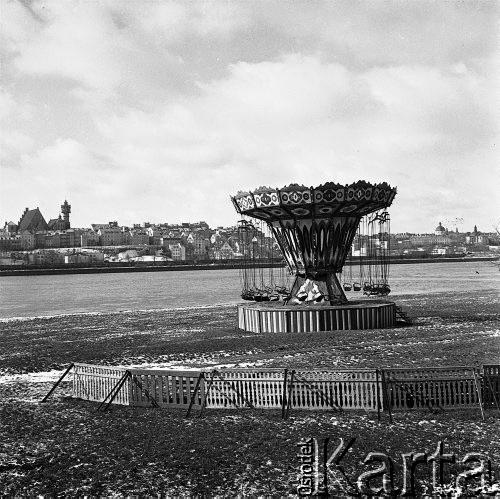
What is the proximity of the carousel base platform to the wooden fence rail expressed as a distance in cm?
1391

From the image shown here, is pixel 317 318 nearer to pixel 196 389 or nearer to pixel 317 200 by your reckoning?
pixel 317 200

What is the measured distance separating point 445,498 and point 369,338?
646 inches

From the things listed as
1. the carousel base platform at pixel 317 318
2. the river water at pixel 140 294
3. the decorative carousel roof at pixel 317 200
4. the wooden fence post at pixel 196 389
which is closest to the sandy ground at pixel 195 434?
the wooden fence post at pixel 196 389

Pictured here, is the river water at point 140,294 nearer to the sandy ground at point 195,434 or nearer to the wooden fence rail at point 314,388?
the sandy ground at point 195,434

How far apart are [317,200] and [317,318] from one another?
17.1 ft

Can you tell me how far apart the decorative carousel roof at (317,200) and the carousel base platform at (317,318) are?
434cm

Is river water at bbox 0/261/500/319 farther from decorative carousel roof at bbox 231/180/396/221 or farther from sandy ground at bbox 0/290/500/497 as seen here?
sandy ground at bbox 0/290/500/497

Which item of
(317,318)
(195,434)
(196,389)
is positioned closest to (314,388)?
(196,389)

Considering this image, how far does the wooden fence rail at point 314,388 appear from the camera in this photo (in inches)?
508

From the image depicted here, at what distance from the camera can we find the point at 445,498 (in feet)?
27.4

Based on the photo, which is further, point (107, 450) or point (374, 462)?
point (107, 450)

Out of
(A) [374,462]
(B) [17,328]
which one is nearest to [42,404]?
(A) [374,462]

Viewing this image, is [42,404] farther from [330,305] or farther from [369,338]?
[330,305]

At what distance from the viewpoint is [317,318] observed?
91.2 ft
